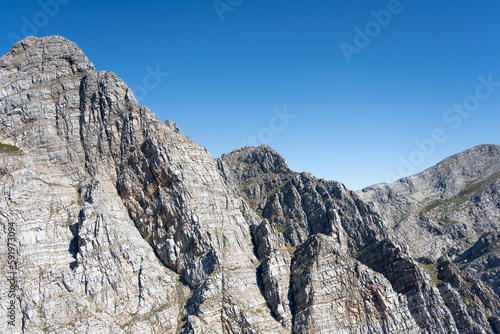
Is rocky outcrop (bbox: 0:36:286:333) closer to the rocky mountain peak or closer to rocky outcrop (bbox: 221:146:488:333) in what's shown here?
the rocky mountain peak

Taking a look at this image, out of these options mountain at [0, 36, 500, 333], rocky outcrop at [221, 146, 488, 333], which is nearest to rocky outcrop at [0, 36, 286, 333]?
mountain at [0, 36, 500, 333]

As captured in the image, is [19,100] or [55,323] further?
[19,100]

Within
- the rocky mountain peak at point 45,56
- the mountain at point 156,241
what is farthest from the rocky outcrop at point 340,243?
the rocky mountain peak at point 45,56

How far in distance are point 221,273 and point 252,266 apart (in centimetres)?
1403

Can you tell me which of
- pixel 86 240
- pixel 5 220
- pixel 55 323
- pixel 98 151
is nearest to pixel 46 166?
pixel 98 151

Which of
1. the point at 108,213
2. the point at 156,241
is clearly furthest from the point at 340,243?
the point at 108,213

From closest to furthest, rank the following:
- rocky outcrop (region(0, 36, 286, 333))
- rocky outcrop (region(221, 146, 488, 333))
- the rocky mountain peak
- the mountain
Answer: rocky outcrop (region(0, 36, 286, 333))
the mountain
rocky outcrop (region(221, 146, 488, 333))
the rocky mountain peak

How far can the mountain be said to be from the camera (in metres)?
102

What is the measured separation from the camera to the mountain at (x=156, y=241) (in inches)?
4031

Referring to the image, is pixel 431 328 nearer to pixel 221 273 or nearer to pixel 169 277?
pixel 221 273

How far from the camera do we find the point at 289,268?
12112cm

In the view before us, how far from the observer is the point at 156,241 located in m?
126

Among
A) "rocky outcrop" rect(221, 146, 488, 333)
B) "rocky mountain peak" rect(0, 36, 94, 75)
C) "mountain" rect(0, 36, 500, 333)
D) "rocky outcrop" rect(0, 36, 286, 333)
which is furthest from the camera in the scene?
"rocky mountain peak" rect(0, 36, 94, 75)

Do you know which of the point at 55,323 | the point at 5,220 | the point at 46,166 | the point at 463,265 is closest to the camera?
the point at 55,323
